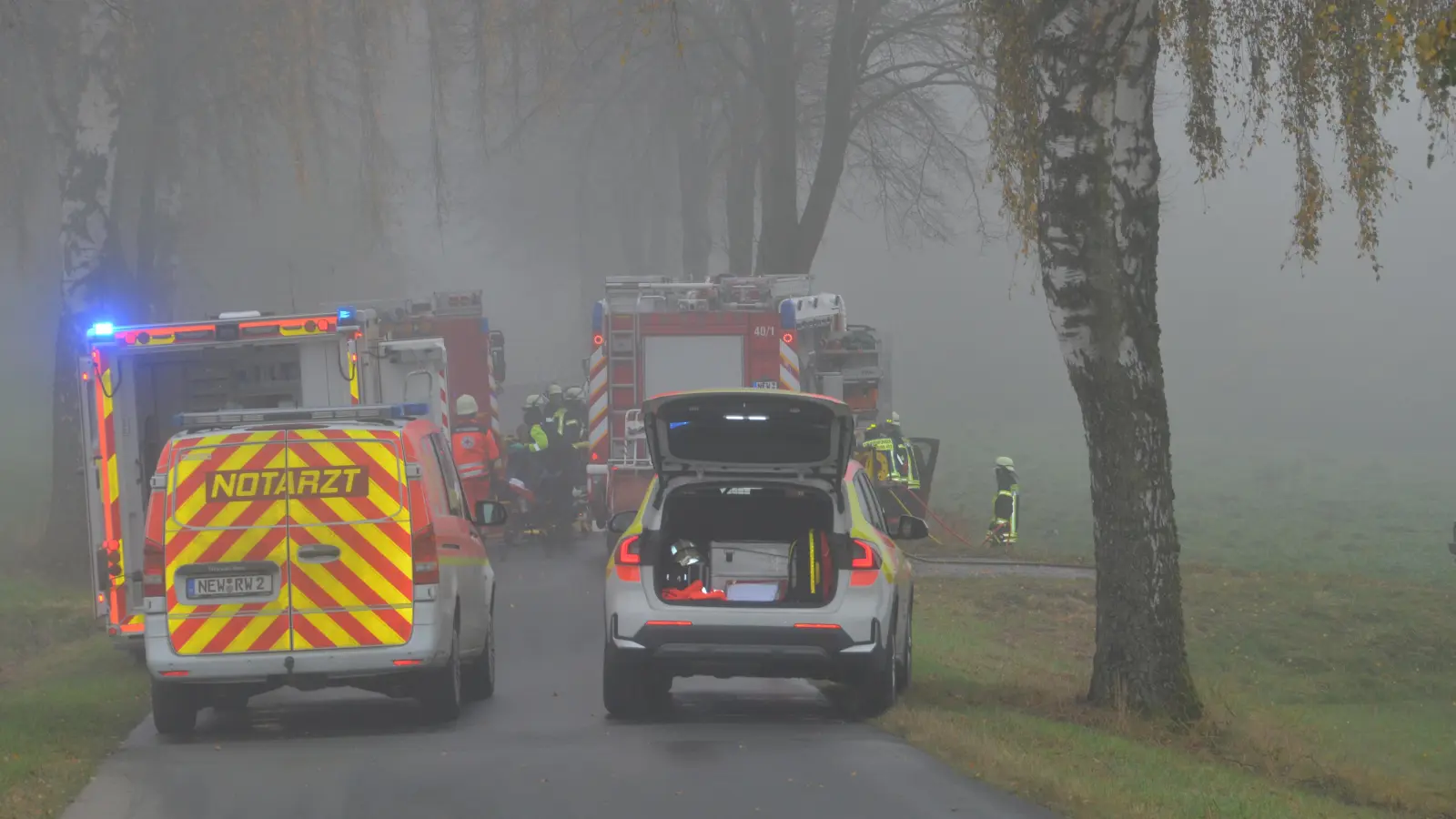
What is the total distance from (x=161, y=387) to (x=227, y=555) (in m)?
5.13

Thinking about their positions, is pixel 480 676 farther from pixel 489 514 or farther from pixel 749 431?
pixel 749 431

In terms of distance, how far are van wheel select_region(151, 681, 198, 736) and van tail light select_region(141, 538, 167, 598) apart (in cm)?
55

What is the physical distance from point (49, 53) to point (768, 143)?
11.0 m

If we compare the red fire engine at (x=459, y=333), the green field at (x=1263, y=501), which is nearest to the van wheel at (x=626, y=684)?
the green field at (x=1263, y=501)

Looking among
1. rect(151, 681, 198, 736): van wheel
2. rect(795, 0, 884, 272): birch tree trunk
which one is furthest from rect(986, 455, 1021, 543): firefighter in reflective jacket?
rect(151, 681, 198, 736): van wheel

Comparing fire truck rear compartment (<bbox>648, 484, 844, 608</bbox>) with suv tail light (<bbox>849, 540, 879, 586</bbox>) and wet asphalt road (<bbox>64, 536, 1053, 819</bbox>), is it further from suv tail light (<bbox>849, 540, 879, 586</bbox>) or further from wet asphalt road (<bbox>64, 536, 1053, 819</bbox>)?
wet asphalt road (<bbox>64, 536, 1053, 819</bbox>)

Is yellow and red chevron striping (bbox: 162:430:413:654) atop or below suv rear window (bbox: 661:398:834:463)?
below

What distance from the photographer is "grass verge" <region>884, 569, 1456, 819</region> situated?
28.9 ft

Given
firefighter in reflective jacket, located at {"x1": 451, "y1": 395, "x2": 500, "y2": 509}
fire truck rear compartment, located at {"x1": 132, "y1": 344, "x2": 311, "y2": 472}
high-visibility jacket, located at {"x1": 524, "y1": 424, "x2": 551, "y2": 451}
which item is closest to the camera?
fire truck rear compartment, located at {"x1": 132, "y1": 344, "x2": 311, "y2": 472}

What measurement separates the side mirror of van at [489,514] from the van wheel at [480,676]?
2.36 feet

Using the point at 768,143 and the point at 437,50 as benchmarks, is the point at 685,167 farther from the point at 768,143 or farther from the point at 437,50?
the point at 437,50

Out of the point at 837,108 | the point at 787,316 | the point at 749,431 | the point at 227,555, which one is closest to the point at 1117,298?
the point at 749,431

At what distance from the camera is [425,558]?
418 inches

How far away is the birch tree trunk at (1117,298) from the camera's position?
35.8 feet
